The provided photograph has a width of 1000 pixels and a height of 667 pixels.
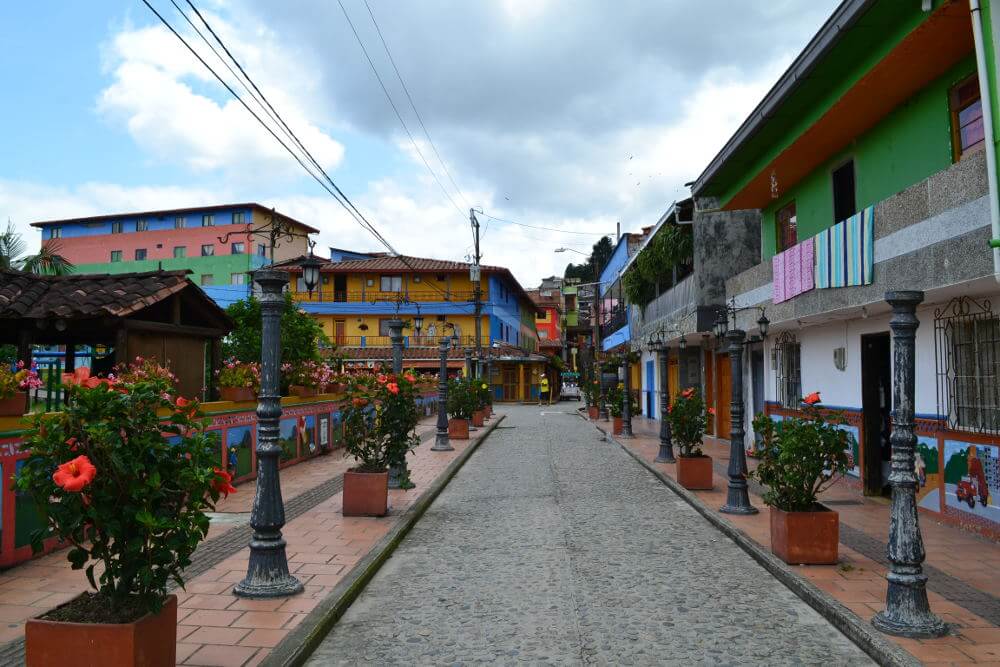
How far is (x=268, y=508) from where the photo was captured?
18.8 ft

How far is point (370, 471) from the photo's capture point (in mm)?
9109

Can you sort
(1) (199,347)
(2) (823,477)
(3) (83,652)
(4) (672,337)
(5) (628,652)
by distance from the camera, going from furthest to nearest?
(4) (672,337) → (1) (199,347) → (2) (823,477) → (5) (628,652) → (3) (83,652)

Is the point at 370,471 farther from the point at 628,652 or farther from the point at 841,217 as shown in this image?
the point at 841,217

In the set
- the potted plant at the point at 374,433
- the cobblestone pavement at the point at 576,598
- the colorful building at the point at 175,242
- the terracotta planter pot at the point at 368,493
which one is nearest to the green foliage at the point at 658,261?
the cobblestone pavement at the point at 576,598

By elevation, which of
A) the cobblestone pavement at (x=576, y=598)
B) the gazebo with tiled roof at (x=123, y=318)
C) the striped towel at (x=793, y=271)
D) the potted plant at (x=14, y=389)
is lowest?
Answer: the cobblestone pavement at (x=576, y=598)

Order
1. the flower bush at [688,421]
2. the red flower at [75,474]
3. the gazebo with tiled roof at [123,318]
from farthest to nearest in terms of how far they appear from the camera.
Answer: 1. the flower bush at [688,421]
2. the gazebo with tiled roof at [123,318]
3. the red flower at [75,474]

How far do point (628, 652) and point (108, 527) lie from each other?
3049mm

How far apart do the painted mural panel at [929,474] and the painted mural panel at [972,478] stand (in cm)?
18

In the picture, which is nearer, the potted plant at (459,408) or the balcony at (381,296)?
the potted plant at (459,408)

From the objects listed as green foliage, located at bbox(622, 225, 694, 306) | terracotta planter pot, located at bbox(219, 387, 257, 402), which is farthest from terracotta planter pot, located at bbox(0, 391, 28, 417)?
green foliage, located at bbox(622, 225, 694, 306)

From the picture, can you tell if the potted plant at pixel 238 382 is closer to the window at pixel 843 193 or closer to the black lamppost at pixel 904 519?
the black lamppost at pixel 904 519

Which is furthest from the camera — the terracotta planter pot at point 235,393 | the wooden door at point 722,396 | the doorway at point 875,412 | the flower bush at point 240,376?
the wooden door at point 722,396

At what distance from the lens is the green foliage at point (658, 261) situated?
63.0ft

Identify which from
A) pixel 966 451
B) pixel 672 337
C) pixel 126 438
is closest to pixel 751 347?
pixel 672 337
